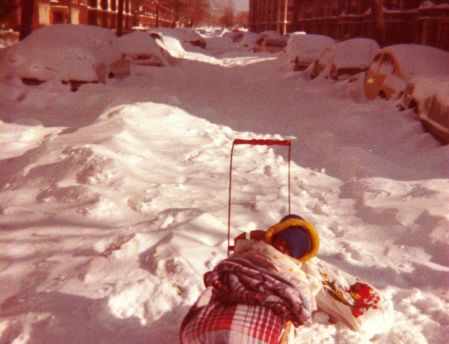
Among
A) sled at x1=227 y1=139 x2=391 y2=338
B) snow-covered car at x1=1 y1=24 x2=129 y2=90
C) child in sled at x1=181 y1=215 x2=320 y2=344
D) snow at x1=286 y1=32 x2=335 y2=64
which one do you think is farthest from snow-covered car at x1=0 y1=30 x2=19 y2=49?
child in sled at x1=181 y1=215 x2=320 y2=344

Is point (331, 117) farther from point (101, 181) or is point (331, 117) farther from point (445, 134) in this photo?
point (101, 181)

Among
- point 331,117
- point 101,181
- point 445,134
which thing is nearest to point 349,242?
point 101,181

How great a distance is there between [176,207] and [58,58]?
7.74 m

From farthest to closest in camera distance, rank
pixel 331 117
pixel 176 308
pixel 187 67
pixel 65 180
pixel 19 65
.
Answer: pixel 187 67
pixel 19 65
pixel 331 117
pixel 65 180
pixel 176 308

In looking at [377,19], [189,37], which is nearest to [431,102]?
[377,19]

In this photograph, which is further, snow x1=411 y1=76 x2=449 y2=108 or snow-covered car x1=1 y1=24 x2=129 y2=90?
snow-covered car x1=1 y1=24 x2=129 y2=90

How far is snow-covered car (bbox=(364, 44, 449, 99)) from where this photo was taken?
10.2 metres

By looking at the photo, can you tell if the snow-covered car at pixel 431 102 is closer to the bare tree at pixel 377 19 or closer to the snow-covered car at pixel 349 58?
the snow-covered car at pixel 349 58

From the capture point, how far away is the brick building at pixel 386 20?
79.2 ft

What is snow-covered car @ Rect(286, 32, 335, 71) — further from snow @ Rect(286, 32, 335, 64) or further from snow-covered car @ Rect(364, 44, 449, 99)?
snow-covered car @ Rect(364, 44, 449, 99)

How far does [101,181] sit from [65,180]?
1.31ft

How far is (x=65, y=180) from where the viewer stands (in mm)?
5746

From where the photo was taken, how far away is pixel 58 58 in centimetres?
1167

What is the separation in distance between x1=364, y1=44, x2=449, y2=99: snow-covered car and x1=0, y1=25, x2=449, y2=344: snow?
0.66 m
